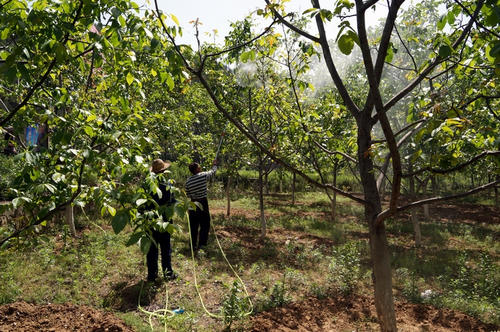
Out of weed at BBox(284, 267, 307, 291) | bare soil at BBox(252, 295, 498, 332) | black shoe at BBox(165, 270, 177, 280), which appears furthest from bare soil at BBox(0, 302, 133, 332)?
weed at BBox(284, 267, 307, 291)

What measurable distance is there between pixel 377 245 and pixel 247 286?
3.43 meters

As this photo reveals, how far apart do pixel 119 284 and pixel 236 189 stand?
40.3 feet

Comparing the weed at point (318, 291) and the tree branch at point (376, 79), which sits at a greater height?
the tree branch at point (376, 79)

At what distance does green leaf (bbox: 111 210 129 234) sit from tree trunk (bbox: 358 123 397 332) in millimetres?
1653

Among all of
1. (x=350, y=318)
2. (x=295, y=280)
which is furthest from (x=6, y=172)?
(x=350, y=318)

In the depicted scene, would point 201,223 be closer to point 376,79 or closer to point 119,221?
point 119,221

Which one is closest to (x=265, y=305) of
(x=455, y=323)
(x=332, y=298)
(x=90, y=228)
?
(x=332, y=298)

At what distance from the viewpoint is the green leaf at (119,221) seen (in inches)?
64.1

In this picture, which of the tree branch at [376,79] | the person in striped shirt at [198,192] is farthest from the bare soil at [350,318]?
the tree branch at [376,79]

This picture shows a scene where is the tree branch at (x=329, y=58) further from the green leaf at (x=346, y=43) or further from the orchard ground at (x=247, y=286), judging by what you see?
the orchard ground at (x=247, y=286)

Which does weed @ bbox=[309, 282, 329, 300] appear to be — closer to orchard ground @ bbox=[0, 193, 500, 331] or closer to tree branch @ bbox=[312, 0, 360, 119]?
orchard ground @ bbox=[0, 193, 500, 331]

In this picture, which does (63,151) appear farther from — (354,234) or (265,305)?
(354,234)

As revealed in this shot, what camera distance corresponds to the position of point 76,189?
239 centimetres

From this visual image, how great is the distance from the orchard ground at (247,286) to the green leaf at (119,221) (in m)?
1.69
